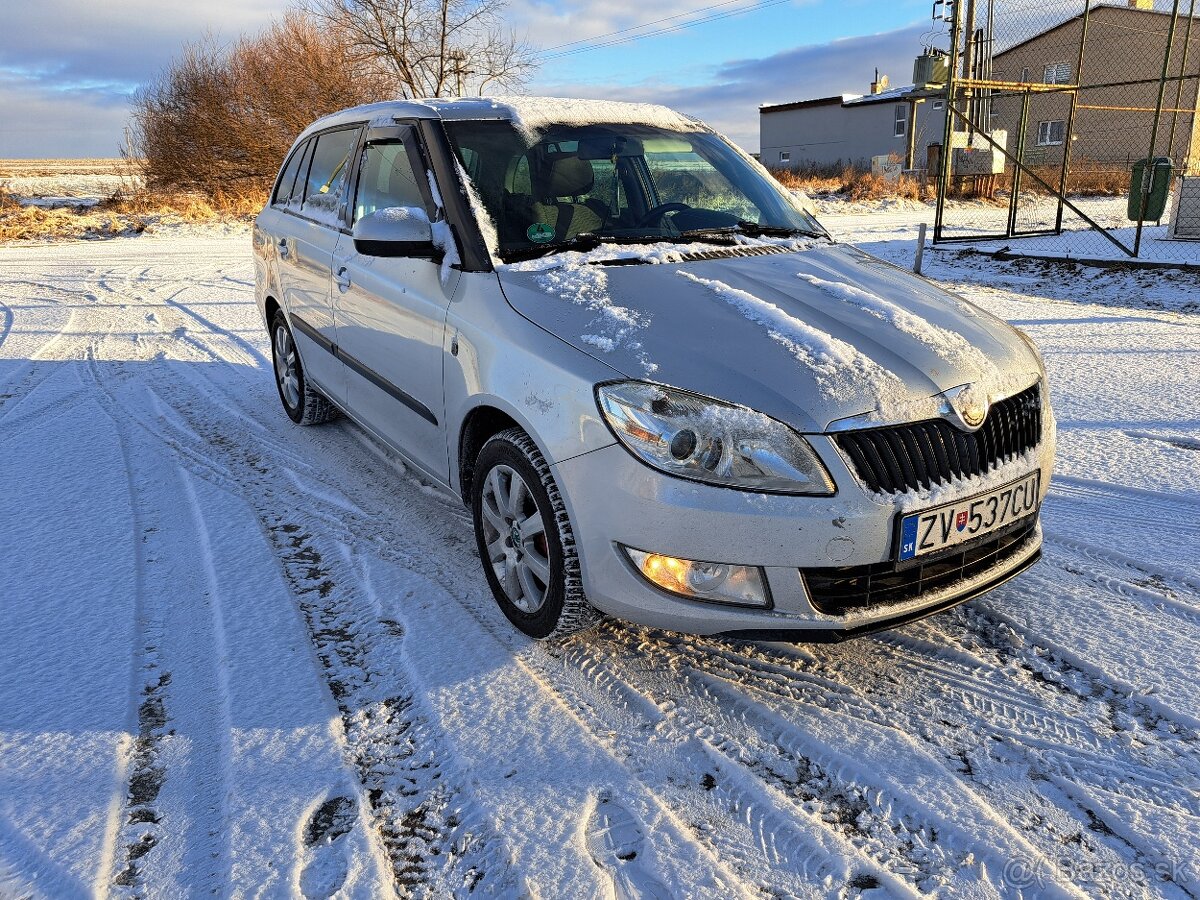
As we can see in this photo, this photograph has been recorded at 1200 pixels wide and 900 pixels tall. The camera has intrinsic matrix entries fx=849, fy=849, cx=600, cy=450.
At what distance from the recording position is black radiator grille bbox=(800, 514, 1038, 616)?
7.70 ft

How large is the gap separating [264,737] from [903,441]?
197 cm

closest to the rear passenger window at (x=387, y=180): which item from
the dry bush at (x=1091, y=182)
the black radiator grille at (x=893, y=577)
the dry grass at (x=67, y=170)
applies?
the black radiator grille at (x=893, y=577)

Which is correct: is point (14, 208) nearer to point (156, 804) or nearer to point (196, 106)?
point (196, 106)

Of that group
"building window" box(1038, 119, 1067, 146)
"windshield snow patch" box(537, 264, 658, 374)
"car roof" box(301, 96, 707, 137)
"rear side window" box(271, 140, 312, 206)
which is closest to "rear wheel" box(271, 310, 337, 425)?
"rear side window" box(271, 140, 312, 206)

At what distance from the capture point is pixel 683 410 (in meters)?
2.34

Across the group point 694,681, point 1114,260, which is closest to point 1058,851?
point 694,681

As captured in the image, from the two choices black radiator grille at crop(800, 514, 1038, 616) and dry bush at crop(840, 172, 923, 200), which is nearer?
black radiator grille at crop(800, 514, 1038, 616)

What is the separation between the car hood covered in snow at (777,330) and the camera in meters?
2.39

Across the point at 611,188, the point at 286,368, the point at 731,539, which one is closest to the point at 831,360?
the point at 731,539

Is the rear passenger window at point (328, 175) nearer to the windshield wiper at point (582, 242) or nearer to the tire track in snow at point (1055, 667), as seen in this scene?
the windshield wiper at point (582, 242)

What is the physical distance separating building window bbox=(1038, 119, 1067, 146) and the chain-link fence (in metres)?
0.06

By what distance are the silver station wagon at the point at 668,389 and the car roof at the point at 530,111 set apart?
0.02m

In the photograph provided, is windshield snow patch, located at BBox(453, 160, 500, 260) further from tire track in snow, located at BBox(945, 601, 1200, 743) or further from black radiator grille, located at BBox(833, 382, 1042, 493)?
tire track in snow, located at BBox(945, 601, 1200, 743)

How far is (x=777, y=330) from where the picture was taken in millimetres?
2627
